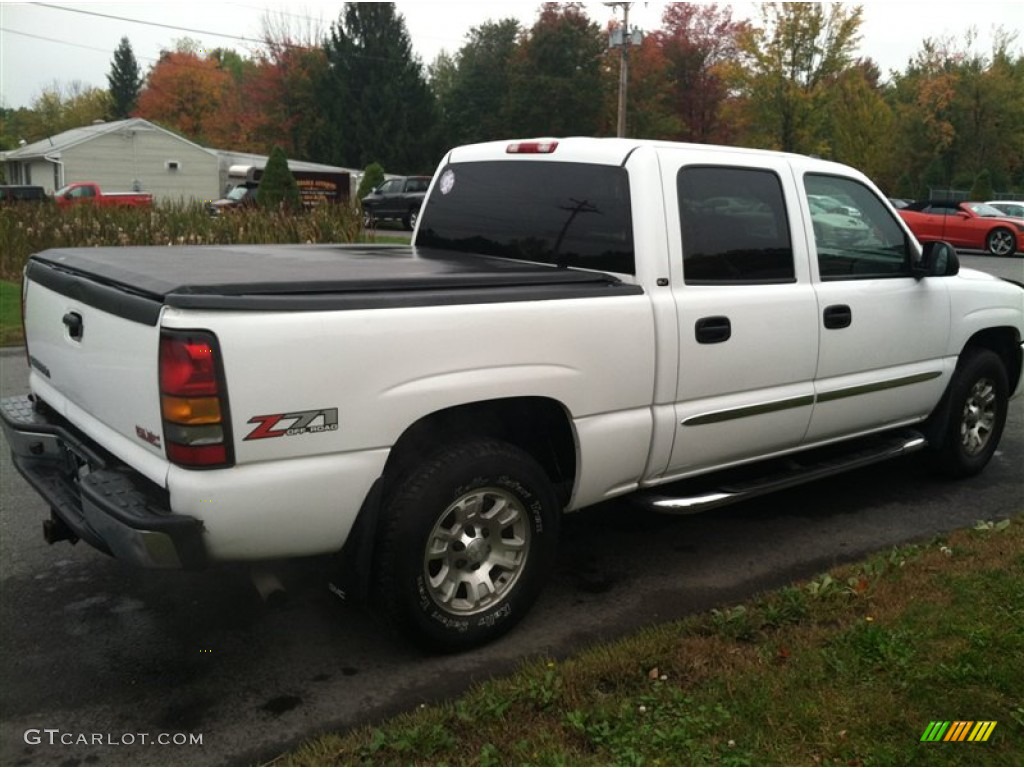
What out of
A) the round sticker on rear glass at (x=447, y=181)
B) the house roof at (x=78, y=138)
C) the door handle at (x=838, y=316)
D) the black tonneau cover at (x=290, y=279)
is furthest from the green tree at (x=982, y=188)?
the house roof at (x=78, y=138)

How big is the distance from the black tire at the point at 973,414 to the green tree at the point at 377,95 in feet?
165

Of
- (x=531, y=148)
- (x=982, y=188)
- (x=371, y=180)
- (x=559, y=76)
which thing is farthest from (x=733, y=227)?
(x=559, y=76)

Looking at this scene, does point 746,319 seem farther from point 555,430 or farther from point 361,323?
point 361,323

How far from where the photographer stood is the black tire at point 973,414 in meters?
5.62

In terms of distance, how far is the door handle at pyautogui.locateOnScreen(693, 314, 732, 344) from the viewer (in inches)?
159

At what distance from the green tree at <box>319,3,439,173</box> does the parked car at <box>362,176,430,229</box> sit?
68.9 feet

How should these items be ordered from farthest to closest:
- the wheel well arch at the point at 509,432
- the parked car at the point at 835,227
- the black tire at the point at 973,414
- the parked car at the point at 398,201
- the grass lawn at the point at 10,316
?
1. the parked car at the point at 398,201
2. the grass lawn at the point at 10,316
3. the black tire at the point at 973,414
4. the parked car at the point at 835,227
5. the wheel well arch at the point at 509,432

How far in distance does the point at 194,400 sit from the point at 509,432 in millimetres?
1401

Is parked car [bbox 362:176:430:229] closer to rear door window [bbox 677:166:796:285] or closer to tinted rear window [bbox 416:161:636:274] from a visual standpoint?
tinted rear window [bbox 416:161:636:274]

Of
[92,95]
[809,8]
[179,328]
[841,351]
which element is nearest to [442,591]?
[179,328]

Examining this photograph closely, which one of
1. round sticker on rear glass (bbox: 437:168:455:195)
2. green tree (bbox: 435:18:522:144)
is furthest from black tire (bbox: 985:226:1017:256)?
green tree (bbox: 435:18:522:144)

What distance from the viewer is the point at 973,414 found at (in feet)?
19.2

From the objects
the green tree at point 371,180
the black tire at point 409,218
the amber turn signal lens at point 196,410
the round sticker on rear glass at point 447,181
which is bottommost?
the amber turn signal lens at point 196,410

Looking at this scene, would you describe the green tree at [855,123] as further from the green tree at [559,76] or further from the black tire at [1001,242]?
the green tree at [559,76]
